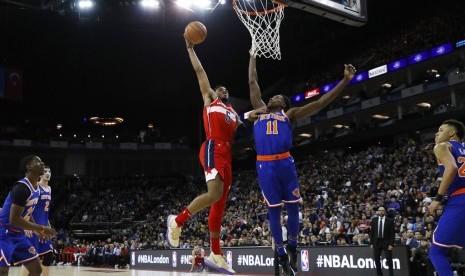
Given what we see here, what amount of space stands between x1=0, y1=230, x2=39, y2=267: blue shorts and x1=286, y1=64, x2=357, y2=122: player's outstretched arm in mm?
3698

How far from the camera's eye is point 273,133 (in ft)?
20.0

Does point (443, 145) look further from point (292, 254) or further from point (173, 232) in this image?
point (173, 232)

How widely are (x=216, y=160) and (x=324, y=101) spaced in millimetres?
1634

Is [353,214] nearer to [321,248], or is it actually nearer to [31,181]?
[321,248]

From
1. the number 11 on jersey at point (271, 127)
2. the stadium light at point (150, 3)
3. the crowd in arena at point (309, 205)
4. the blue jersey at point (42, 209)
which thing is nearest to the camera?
the number 11 on jersey at point (271, 127)

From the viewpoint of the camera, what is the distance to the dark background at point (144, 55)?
28.4 metres

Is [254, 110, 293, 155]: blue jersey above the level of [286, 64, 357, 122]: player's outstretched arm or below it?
below

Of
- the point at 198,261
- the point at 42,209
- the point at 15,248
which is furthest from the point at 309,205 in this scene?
Answer: the point at 15,248

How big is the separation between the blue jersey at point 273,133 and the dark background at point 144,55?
2007 cm

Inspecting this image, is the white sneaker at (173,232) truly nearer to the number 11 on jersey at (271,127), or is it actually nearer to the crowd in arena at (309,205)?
the number 11 on jersey at (271,127)

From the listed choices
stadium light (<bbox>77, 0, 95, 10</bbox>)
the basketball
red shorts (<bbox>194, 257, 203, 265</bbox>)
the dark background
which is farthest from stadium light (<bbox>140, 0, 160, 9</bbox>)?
the basketball

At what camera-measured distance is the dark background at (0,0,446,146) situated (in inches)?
1118

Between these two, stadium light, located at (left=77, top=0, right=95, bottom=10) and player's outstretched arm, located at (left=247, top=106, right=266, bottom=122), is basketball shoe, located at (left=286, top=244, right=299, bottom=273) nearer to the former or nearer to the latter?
player's outstretched arm, located at (left=247, top=106, right=266, bottom=122)

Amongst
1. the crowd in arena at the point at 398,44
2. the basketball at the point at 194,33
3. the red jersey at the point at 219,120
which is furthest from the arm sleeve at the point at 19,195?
the crowd in arena at the point at 398,44
